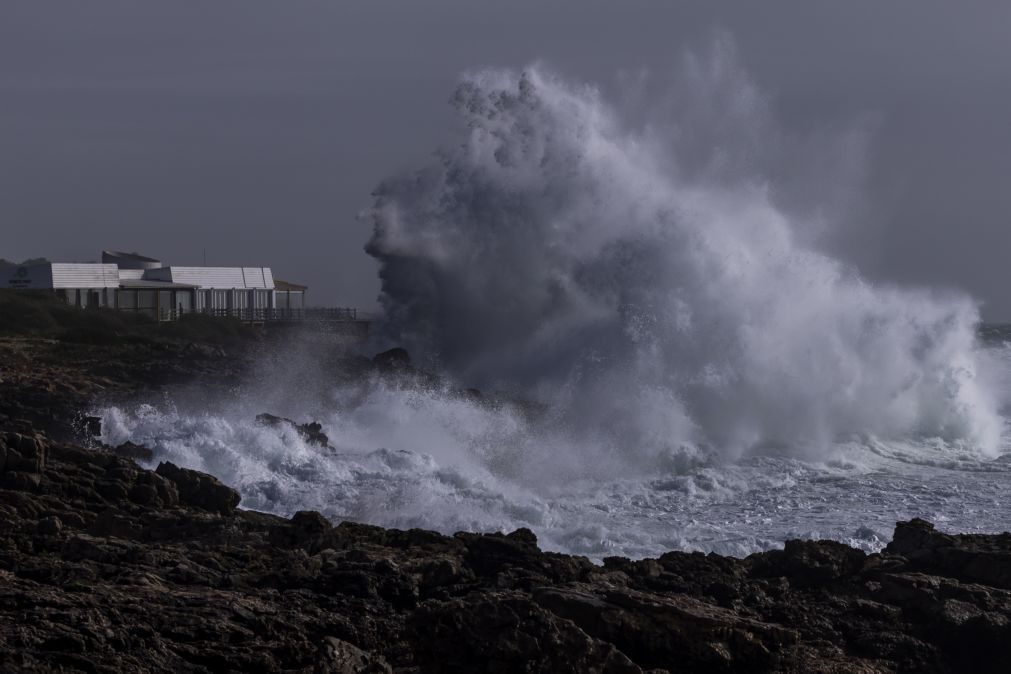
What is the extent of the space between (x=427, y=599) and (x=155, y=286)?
3632 centimetres

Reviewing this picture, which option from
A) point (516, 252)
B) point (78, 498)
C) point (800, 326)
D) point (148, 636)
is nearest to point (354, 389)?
point (516, 252)

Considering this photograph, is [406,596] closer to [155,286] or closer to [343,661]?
[343,661]

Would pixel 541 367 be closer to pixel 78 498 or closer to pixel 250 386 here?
pixel 250 386

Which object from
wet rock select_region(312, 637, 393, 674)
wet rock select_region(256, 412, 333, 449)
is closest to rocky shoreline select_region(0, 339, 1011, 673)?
wet rock select_region(312, 637, 393, 674)

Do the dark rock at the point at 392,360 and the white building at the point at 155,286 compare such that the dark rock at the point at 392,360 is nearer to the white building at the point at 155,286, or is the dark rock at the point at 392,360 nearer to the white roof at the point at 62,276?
the white building at the point at 155,286

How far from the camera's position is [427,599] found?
10531 mm

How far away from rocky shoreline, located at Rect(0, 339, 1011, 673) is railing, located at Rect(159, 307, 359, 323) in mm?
30369

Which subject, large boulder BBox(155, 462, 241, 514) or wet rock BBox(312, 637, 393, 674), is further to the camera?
large boulder BBox(155, 462, 241, 514)

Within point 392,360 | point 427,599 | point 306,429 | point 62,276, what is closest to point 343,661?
point 427,599

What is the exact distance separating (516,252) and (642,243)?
3.94m

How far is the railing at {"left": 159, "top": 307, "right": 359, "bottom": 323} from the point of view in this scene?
44.4 meters

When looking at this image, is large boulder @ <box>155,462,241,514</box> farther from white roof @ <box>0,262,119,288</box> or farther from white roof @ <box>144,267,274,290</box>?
white roof @ <box>144,267,274,290</box>

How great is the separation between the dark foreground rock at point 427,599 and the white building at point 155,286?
3094 centimetres

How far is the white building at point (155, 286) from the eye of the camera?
1698 inches
